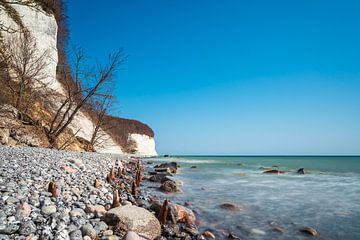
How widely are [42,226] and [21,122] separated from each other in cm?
1239

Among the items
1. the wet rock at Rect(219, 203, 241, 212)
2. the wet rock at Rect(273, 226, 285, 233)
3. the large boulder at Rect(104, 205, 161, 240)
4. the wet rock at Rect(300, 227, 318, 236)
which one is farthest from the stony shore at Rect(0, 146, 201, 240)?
the wet rock at Rect(300, 227, 318, 236)

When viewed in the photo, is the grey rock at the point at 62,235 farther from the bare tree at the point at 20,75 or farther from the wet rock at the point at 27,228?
the bare tree at the point at 20,75

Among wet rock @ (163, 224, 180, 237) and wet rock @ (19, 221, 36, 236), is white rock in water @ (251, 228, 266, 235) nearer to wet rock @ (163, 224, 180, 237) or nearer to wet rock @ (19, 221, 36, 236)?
wet rock @ (163, 224, 180, 237)

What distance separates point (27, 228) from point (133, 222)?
1515mm

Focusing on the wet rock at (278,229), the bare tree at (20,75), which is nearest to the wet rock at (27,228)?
the wet rock at (278,229)

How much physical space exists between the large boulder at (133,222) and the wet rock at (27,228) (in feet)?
3.81

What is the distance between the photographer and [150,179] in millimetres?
12055

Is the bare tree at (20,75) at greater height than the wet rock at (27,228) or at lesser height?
greater

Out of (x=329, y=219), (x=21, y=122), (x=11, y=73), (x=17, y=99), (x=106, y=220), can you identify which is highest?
(x=11, y=73)

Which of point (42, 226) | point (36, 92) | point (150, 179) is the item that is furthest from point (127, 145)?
point (42, 226)

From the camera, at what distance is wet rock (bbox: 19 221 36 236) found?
9.98 ft

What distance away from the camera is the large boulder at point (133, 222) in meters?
3.88

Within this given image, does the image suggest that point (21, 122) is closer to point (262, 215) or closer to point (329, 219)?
point (262, 215)

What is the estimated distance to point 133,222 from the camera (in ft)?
13.0
